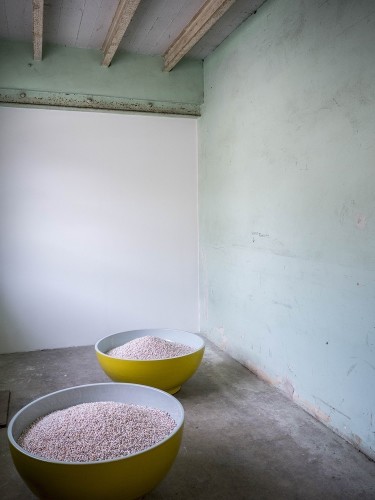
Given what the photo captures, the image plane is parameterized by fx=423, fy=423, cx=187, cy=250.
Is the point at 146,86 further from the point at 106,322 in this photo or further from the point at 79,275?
the point at 106,322

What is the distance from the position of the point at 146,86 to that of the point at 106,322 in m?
2.51

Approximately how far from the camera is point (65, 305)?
4316 millimetres

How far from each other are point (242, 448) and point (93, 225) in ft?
9.03

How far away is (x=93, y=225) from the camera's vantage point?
4.38 meters

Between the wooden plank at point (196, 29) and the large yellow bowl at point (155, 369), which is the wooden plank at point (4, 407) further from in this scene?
the wooden plank at point (196, 29)

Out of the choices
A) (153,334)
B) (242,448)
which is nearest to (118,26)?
(153,334)

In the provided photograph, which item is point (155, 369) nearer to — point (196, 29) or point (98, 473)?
point (98, 473)

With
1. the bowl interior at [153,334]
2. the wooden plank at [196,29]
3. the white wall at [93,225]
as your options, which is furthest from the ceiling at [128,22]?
the bowl interior at [153,334]

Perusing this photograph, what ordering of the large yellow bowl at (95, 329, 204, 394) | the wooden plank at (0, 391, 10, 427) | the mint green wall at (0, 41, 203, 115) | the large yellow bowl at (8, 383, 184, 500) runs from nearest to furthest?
the large yellow bowl at (8, 383, 184, 500) < the wooden plank at (0, 391, 10, 427) < the large yellow bowl at (95, 329, 204, 394) < the mint green wall at (0, 41, 203, 115)

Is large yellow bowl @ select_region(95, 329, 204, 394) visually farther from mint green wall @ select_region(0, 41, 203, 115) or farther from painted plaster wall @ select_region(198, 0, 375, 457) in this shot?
mint green wall @ select_region(0, 41, 203, 115)

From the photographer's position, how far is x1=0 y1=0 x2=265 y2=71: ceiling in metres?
3.34

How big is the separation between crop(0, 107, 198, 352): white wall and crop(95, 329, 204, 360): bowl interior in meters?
1.05

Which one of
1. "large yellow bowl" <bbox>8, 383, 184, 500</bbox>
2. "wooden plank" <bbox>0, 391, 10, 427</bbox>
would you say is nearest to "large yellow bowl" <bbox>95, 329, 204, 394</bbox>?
"wooden plank" <bbox>0, 391, 10, 427</bbox>

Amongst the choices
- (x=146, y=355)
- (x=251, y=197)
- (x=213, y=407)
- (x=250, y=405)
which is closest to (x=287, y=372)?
(x=250, y=405)
